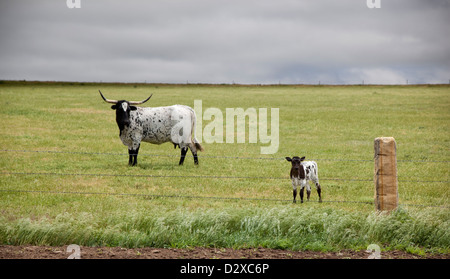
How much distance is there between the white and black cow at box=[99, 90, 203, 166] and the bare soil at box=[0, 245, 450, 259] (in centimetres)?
972

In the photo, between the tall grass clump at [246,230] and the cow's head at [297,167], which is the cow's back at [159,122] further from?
the tall grass clump at [246,230]

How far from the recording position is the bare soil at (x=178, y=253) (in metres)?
6.92

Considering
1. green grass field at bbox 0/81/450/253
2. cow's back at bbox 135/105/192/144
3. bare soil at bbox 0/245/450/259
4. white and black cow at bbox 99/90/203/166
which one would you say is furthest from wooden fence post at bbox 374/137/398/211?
cow's back at bbox 135/105/192/144

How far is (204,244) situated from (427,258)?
3249 mm

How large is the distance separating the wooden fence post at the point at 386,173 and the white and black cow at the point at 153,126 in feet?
32.1

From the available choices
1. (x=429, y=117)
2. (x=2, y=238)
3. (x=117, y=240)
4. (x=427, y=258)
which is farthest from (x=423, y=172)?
(x=429, y=117)

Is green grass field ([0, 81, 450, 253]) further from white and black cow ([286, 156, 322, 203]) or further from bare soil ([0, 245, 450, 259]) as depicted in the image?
white and black cow ([286, 156, 322, 203])

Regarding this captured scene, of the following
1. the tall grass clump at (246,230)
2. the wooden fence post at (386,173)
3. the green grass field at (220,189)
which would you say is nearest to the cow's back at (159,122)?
the green grass field at (220,189)

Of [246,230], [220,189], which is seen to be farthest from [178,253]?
[220,189]

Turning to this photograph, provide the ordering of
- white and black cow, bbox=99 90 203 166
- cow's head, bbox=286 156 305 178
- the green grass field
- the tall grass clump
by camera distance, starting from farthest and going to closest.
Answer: white and black cow, bbox=99 90 203 166 < cow's head, bbox=286 156 305 178 < the green grass field < the tall grass clump

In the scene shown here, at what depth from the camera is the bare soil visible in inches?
273

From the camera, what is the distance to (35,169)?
1612 cm
